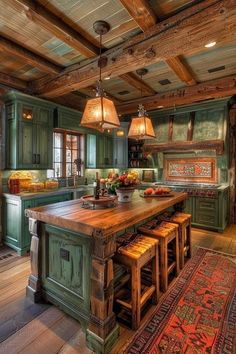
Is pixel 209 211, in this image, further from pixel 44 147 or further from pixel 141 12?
pixel 141 12

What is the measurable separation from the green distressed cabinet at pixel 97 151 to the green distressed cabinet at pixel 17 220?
2.00m

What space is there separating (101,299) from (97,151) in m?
4.29

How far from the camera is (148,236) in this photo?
99.2 inches

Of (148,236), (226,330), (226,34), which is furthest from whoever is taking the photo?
(148,236)

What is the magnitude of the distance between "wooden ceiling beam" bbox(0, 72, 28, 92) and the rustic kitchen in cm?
3

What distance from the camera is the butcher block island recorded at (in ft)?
5.67

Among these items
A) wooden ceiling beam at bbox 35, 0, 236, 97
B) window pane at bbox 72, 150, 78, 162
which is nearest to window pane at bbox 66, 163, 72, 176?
window pane at bbox 72, 150, 78, 162

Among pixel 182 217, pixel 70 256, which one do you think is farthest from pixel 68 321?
pixel 182 217

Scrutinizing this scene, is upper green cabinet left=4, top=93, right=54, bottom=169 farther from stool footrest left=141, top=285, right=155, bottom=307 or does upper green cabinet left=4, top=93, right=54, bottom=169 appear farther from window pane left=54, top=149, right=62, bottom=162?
stool footrest left=141, top=285, right=155, bottom=307

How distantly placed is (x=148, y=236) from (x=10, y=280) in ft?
6.27

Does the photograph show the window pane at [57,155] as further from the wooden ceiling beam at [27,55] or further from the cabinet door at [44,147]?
the wooden ceiling beam at [27,55]

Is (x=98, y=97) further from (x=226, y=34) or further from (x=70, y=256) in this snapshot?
(x=70, y=256)

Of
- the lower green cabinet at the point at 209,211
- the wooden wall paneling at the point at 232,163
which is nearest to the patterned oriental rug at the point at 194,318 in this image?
the lower green cabinet at the point at 209,211

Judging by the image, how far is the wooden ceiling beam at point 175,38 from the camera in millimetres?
2039
